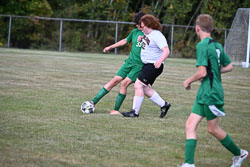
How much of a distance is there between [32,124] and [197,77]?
125 inches

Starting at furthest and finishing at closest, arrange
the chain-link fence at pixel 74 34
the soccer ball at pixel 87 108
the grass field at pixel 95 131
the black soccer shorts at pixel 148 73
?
the chain-link fence at pixel 74 34 < the soccer ball at pixel 87 108 < the black soccer shorts at pixel 148 73 < the grass field at pixel 95 131

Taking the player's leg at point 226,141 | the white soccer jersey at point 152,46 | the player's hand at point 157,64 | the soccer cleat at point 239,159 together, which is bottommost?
the soccer cleat at point 239,159

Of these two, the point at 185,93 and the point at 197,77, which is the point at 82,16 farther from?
the point at 197,77

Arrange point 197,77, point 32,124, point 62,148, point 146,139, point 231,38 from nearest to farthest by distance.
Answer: point 197,77, point 62,148, point 146,139, point 32,124, point 231,38

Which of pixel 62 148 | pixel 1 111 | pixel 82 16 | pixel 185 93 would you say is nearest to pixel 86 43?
pixel 82 16

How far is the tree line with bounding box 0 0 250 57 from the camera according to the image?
112ft

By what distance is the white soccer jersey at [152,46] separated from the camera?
26.4 ft

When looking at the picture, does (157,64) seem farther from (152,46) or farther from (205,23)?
(205,23)

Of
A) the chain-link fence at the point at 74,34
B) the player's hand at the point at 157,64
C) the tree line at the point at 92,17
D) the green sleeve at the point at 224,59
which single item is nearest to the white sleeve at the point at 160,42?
the player's hand at the point at 157,64

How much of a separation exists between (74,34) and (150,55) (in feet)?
86.1

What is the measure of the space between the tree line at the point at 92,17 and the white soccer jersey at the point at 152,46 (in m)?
25.8

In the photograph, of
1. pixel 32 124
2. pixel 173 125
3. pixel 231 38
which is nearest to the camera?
pixel 32 124

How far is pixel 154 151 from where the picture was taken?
5887 millimetres

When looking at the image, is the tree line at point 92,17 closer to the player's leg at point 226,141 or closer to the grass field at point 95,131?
the grass field at point 95,131
